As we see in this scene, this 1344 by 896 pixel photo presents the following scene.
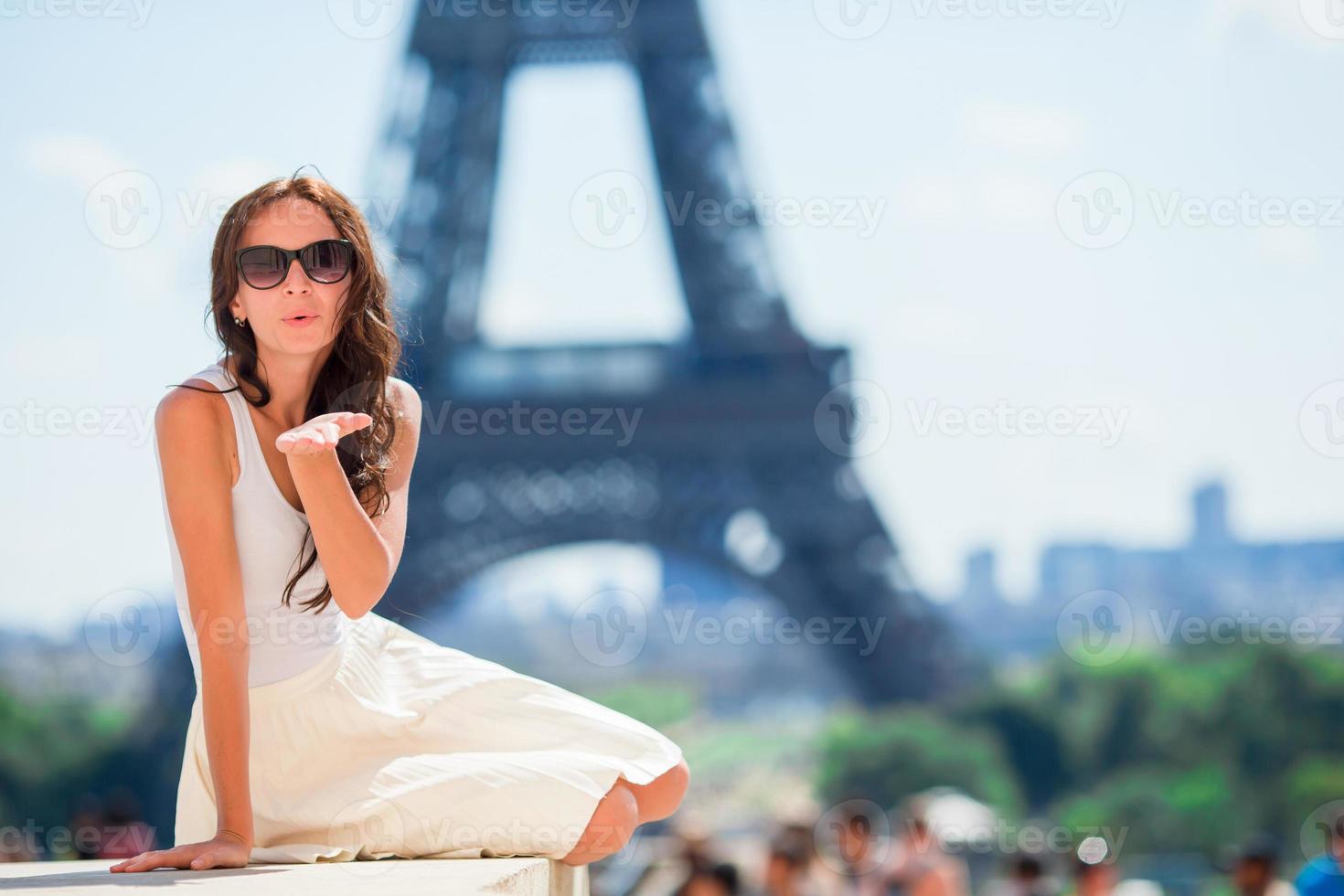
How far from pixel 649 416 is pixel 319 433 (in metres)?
12.6

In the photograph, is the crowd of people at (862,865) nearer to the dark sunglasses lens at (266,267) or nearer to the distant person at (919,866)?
the distant person at (919,866)

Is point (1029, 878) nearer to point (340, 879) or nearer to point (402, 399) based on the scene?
point (402, 399)

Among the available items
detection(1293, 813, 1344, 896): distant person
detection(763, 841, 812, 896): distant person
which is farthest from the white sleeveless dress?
detection(763, 841, 812, 896): distant person

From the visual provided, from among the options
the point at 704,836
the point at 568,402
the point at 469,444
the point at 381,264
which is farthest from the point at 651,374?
the point at 381,264

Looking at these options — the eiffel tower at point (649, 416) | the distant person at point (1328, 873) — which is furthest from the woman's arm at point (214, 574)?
the eiffel tower at point (649, 416)

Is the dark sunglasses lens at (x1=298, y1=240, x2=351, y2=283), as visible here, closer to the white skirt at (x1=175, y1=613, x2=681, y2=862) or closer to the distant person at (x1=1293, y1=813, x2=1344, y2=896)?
the white skirt at (x1=175, y1=613, x2=681, y2=862)

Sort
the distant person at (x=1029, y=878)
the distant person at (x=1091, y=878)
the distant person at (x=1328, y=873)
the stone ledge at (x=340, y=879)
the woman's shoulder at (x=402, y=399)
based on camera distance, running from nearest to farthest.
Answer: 1. the stone ledge at (x=340, y=879)
2. the woman's shoulder at (x=402, y=399)
3. the distant person at (x=1328, y=873)
4. the distant person at (x=1029, y=878)
5. the distant person at (x=1091, y=878)

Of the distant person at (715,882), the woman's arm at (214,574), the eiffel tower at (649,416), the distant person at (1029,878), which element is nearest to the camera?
the woman's arm at (214,574)

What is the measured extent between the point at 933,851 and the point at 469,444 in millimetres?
8964

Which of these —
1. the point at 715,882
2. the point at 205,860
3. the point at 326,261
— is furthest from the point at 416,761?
the point at 715,882

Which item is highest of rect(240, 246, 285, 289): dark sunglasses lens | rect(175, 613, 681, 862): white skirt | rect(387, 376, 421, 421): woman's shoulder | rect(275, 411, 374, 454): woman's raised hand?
rect(240, 246, 285, 289): dark sunglasses lens

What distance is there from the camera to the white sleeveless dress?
1.89 m

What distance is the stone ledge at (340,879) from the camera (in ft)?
4.75

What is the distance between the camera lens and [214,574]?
1898mm
